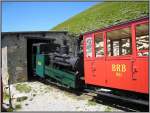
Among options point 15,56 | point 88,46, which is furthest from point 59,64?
point 15,56

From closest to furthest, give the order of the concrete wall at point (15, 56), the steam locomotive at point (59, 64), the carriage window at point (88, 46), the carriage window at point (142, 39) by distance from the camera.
Answer: the carriage window at point (142, 39)
the carriage window at point (88, 46)
the steam locomotive at point (59, 64)
the concrete wall at point (15, 56)

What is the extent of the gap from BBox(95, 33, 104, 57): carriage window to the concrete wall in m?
10.9

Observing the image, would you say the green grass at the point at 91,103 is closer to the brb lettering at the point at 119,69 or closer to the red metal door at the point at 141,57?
the brb lettering at the point at 119,69

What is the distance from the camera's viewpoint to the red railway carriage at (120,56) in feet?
30.7

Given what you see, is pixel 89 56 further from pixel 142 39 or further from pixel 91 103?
pixel 142 39

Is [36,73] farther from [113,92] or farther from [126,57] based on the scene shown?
[126,57]

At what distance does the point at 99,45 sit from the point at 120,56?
1.57 meters

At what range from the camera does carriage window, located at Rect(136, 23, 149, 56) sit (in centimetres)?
931

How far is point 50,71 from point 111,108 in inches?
307

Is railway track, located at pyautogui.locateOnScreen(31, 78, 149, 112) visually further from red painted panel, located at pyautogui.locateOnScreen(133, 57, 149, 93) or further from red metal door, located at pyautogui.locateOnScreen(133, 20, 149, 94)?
red metal door, located at pyautogui.locateOnScreen(133, 20, 149, 94)

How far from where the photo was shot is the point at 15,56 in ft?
71.8

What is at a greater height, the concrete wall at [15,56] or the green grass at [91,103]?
the concrete wall at [15,56]

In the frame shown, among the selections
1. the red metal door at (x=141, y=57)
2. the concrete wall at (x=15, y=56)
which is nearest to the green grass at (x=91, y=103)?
the red metal door at (x=141, y=57)

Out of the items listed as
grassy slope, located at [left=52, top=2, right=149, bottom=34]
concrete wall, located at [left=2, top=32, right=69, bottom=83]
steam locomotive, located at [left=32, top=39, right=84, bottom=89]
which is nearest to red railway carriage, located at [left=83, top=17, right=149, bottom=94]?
steam locomotive, located at [left=32, top=39, right=84, bottom=89]
